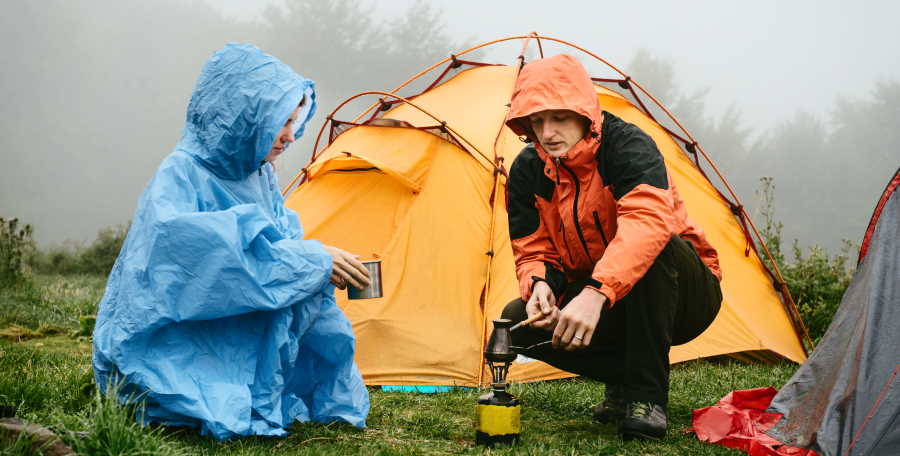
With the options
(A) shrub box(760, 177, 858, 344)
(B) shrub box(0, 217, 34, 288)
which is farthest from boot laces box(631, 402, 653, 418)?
(B) shrub box(0, 217, 34, 288)

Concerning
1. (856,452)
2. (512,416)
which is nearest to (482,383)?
(512,416)

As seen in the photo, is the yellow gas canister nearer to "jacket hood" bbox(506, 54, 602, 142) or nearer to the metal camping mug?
the metal camping mug

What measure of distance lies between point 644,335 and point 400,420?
103 cm

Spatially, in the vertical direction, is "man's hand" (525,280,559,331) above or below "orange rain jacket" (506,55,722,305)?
below

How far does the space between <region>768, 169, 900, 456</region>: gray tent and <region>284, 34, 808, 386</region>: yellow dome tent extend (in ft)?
4.94

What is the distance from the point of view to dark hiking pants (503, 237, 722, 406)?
2.37 metres

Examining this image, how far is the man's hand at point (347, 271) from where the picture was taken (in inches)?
92.0

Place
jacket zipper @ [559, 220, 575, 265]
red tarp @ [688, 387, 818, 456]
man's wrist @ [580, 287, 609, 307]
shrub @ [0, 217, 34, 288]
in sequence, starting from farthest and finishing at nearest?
shrub @ [0, 217, 34, 288] → jacket zipper @ [559, 220, 575, 265] → red tarp @ [688, 387, 818, 456] → man's wrist @ [580, 287, 609, 307]

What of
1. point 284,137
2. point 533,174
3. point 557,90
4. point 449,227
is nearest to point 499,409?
point 533,174

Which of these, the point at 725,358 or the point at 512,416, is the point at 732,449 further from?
the point at 725,358

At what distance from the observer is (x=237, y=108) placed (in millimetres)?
2379

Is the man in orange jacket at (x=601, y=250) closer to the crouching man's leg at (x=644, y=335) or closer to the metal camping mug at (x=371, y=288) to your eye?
the crouching man's leg at (x=644, y=335)

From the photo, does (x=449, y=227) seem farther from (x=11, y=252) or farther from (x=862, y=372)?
(x=11, y=252)

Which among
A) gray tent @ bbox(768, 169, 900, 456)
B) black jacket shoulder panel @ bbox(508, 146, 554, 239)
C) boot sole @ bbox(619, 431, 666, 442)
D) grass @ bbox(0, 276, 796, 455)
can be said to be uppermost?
black jacket shoulder panel @ bbox(508, 146, 554, 239)
